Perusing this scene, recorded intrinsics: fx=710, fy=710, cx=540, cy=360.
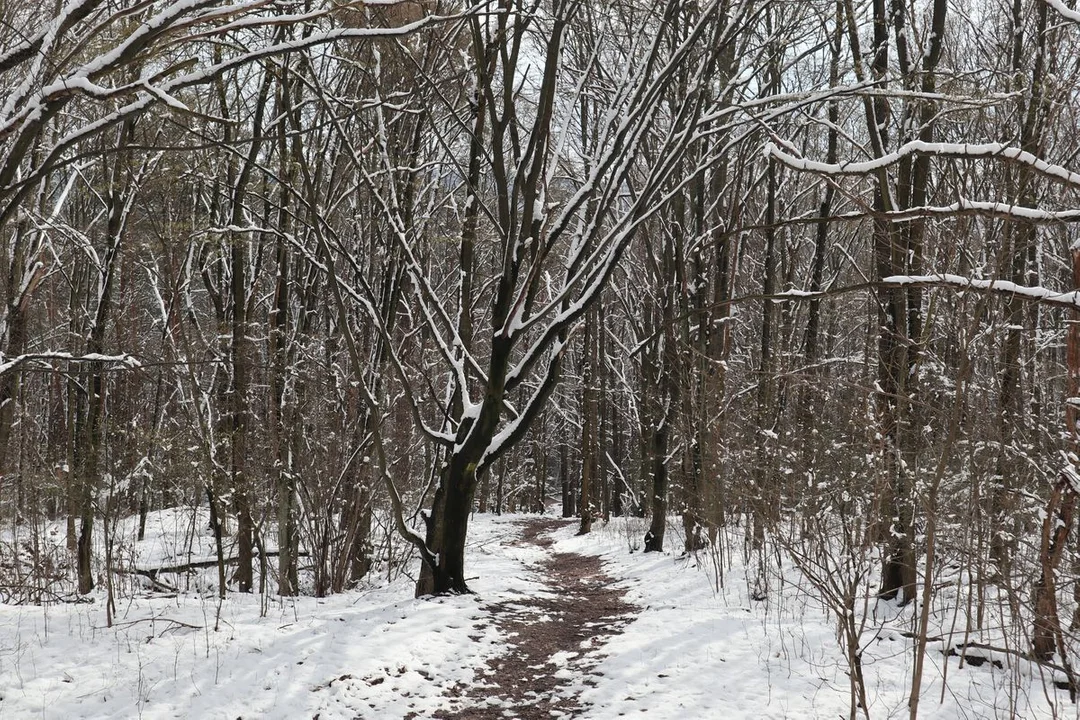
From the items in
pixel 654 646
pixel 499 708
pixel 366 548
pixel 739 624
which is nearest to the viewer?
pixel 499 708

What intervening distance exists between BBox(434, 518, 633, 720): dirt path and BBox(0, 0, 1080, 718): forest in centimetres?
114

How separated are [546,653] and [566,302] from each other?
351 centimetres

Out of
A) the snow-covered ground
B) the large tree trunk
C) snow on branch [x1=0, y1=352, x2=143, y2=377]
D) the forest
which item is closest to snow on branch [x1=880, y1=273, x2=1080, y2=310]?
the forest

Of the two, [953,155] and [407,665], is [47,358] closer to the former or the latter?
[407,665]

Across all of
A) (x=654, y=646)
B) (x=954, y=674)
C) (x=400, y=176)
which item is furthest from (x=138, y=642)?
(x=400, y=176)

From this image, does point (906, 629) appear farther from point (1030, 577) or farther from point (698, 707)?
point (698, 707)

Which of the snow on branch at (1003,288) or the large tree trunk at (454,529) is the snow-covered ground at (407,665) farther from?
the snow on branch at (1003,288)

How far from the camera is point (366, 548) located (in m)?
9.59

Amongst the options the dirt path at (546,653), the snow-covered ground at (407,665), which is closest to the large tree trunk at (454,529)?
the snow-covered ground at (407,665)

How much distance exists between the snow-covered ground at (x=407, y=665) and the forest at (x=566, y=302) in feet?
1.06

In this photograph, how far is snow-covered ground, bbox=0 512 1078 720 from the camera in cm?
435

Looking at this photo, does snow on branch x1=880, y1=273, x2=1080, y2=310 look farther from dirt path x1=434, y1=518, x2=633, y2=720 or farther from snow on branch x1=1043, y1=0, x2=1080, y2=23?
dirt path x1=434, y1=518, x2=633, y2=720

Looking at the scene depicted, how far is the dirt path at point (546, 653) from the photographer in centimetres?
468

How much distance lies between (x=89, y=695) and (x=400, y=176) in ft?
24.4
